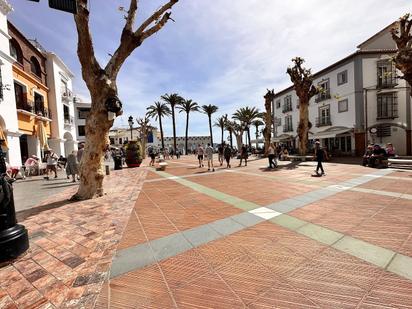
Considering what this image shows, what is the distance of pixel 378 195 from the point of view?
578cm

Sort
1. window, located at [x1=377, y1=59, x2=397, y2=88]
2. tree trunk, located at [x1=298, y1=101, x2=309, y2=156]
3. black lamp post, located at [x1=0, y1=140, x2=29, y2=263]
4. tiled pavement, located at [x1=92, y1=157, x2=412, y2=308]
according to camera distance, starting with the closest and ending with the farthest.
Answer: tiled pavement, located at [x1=92, y1=157, x2=412, y2=308] → black lamp post, located at [x1=0, y1=140, x2=29, y2=263] → tree trunk, located at [x1=298, y1=101, x2=309, y2=156] → window, located at [x1=377, y1=59, x2=397, y2=88]

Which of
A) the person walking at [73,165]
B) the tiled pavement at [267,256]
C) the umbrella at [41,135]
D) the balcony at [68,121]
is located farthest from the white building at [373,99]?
the balcony at [68,121]

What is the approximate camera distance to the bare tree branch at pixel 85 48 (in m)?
5.83

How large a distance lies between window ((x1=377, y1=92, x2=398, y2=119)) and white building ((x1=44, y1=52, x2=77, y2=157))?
30.6 metres

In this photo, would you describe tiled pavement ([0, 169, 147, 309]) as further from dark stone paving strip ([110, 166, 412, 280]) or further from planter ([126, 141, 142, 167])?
planter ([126, 141, 142, 167])

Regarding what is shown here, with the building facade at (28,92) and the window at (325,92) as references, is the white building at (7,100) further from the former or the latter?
the window at (325,92)

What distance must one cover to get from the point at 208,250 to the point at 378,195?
506 cm

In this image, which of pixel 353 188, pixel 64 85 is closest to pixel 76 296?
pixel 353 188

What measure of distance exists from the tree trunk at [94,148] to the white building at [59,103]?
1780cm

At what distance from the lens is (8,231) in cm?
308

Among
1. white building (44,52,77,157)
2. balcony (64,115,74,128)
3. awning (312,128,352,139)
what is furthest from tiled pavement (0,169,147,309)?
awning (312,128,352,139)

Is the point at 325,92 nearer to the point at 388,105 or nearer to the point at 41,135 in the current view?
the point at 388,105

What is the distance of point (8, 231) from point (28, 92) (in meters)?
18.4

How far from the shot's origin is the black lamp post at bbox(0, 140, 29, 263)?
2.99m
